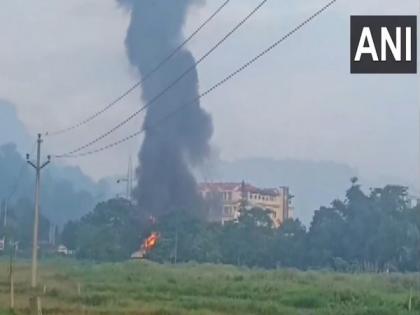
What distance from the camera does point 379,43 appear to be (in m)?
8.15

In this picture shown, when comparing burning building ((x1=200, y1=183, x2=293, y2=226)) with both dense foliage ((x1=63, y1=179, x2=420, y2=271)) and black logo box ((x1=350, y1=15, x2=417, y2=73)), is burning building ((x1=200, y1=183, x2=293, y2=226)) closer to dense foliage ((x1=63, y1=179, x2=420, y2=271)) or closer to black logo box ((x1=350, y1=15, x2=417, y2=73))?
dense foliage ((x1=63, y1=179, x2=420, y2=271))

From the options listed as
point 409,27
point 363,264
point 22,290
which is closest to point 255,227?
point 363,264

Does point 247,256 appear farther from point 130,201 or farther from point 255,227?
point 130,201

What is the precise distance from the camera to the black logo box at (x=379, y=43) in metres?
8.09

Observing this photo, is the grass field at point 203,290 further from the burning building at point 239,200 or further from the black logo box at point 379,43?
the black logo box at point 379,43

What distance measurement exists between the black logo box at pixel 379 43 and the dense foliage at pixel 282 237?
2914 centimetres

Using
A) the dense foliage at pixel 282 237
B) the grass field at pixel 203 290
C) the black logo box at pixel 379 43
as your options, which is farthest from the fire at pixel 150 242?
the black logo box at pixel 379 43

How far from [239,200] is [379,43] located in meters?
38.7

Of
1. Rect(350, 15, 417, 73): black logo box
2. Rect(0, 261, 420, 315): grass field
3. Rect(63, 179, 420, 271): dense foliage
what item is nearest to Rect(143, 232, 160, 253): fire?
Rect(63, 179, 420, 271): dense foliage

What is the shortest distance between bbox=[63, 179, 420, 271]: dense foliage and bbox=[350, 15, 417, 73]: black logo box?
29.1 metres

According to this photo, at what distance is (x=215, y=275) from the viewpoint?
116ft

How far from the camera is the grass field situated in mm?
25312

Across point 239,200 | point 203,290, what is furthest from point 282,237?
point 203,290

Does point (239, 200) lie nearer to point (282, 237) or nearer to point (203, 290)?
point (282, 237)
